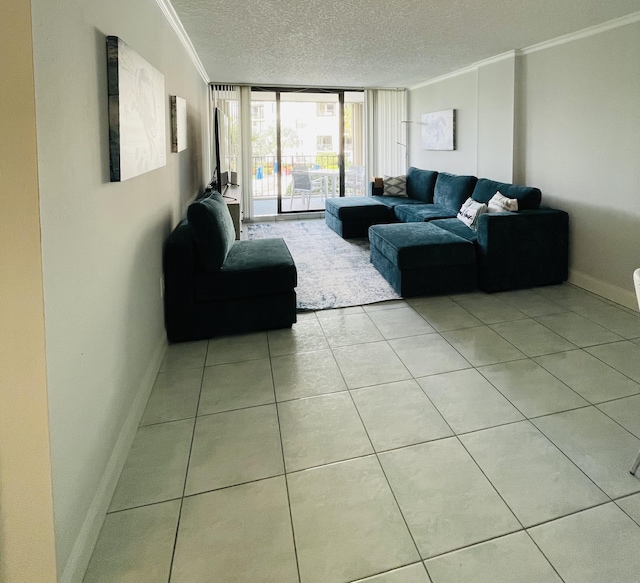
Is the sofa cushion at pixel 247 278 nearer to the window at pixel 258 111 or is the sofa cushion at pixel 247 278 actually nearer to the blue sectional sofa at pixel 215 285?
the blue sectional sofa at pixel 215 285

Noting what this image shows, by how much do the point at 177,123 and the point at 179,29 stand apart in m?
0.92

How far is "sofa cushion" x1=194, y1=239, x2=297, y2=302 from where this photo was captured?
3.14 metres

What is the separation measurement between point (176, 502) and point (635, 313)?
3587 mm

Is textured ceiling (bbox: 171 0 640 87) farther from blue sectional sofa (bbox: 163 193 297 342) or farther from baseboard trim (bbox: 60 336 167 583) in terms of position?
baseboard trim (bbox: 60 336 167 583)

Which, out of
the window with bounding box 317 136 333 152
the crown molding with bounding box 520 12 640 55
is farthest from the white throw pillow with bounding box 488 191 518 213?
the window with bounding box 317 136 333 152

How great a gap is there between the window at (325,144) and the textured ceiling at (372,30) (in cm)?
349

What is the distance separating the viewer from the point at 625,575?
4.59 ft

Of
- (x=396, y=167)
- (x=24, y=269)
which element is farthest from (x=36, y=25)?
(x=396, y=167)

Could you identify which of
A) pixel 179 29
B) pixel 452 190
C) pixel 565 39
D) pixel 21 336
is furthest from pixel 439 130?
pixel 21 336

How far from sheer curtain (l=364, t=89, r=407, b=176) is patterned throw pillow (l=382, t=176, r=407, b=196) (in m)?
1.03

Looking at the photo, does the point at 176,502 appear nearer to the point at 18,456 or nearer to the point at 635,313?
the point at 18,456

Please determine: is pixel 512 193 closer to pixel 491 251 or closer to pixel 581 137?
pixel 581 137

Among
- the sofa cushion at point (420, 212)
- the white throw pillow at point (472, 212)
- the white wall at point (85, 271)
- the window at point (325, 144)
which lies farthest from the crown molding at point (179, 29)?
the window at point (325, 144)

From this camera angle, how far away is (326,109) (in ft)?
30.3
